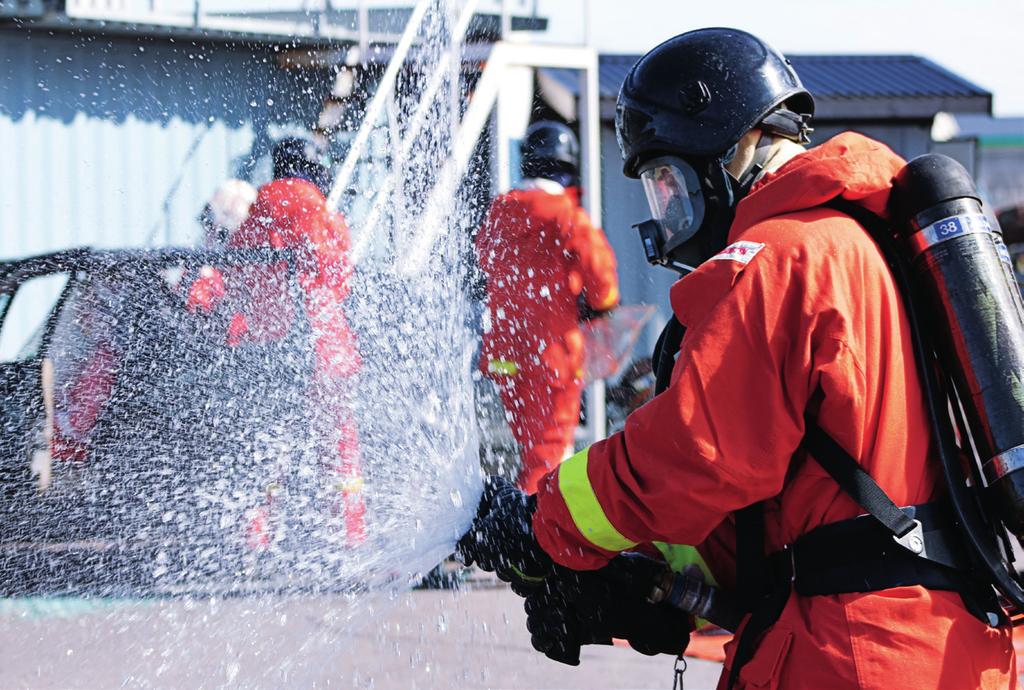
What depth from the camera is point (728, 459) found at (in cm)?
188

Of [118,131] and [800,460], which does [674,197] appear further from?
[118,131]

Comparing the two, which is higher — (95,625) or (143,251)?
(143,251)

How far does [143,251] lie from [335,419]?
1694mm

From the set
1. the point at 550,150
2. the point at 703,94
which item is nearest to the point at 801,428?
the point at 703,94

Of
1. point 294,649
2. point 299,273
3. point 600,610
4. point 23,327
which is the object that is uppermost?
point 299,273

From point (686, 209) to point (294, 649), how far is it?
3205 millimetres

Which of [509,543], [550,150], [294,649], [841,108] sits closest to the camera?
[509,543]

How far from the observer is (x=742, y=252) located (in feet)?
6.32

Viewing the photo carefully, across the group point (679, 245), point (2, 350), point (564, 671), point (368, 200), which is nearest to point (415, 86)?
point (368, 200)

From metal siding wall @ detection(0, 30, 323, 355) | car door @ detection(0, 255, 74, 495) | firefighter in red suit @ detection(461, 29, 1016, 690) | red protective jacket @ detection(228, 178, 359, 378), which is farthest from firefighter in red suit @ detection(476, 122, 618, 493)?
metal siding wall @ detection(0, 30, 323, 355)

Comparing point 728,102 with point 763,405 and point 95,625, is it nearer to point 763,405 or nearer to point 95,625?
point 763,405

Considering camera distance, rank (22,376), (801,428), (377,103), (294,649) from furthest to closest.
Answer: (377,103) < (22,376) < (294,649) < (801,428)

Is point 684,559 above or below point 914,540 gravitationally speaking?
below

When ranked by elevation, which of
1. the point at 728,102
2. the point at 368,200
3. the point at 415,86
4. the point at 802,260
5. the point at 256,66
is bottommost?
the point at 802,260
